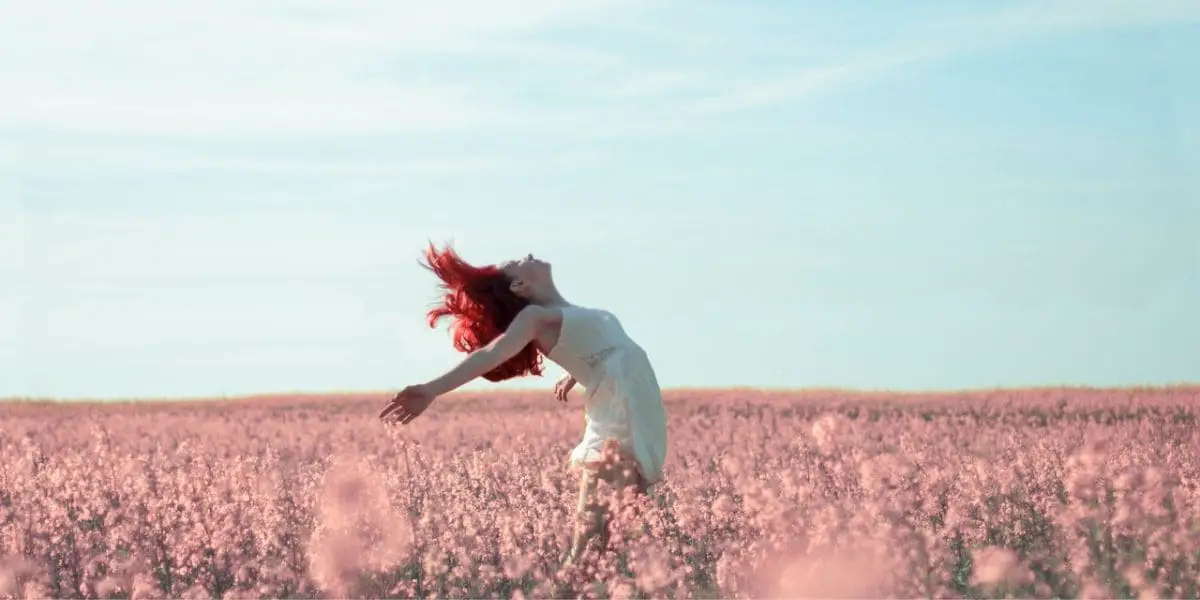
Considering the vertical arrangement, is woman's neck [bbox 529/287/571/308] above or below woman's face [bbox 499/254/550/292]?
below

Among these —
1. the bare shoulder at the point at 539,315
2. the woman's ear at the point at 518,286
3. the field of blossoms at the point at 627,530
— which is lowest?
the field of blossoms at the point at 627,530

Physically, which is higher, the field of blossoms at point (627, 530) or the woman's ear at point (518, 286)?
the woman's ear at point (518, 286)

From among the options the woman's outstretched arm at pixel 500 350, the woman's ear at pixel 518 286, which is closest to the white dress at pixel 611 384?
the woman's outstretched arm at pixel 500 350

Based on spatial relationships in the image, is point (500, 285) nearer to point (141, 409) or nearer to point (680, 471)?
point (680, 471)

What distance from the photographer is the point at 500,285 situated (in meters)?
6.46

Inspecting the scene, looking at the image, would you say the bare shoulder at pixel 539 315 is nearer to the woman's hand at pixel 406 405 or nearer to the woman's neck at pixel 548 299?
the woman's neck at pixel 548 299

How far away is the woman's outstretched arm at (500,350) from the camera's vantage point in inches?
234

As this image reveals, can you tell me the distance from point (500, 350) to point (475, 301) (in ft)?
1.72

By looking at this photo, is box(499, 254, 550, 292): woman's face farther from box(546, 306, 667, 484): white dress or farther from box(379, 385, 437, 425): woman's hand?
box(379, 385, 437, 425): woman's hand

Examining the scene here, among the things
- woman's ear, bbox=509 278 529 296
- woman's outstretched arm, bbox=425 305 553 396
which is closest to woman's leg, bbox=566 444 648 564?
woman's outstretched arm, bbox=425 305 553 396

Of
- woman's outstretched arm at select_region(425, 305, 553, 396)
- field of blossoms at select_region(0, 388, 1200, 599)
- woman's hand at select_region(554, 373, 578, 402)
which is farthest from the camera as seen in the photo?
woman's hand at select_region(554, 373, 578, 402)

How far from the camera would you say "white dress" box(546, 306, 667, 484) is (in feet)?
20.2

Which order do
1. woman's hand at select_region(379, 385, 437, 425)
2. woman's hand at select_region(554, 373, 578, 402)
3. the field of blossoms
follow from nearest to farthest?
the field of blossoms → woman's hand at select_region(379, 385, 437, 425) → woman's hand at select_region(554, 373, 578, 402)

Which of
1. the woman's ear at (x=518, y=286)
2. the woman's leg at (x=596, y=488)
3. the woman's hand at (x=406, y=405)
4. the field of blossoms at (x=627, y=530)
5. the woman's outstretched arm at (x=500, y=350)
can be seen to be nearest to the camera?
the field of blossoms at (x=627, y=530)
